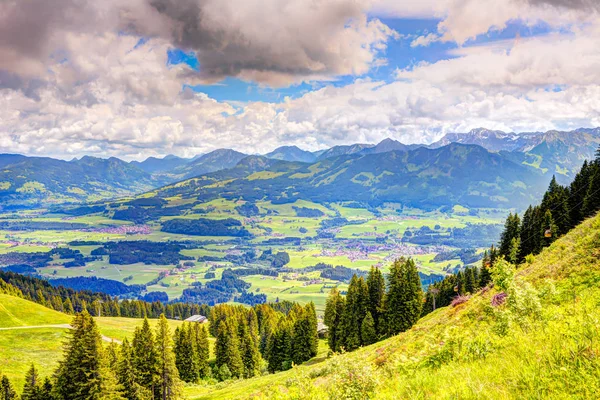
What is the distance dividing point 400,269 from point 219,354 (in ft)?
159

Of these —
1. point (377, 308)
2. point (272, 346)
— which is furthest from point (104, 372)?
point (272, 346)

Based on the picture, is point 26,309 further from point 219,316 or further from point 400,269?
point 400,269

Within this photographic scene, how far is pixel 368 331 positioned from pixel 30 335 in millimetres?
70711

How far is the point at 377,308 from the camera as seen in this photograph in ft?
226

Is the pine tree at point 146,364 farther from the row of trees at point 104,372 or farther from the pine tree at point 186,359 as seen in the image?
the pine tree at point 186,359

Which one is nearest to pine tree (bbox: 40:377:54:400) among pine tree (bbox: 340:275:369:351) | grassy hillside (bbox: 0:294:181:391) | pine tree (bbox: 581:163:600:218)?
grassy hillside (bbox: 0:294:181:391)

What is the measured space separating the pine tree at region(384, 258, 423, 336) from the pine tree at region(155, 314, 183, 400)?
37.4m

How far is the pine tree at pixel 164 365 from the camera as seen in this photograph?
5400cm

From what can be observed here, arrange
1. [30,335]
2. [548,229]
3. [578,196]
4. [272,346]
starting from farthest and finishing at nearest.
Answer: [272,346]
[30,335]
[578,196]
[548,229]

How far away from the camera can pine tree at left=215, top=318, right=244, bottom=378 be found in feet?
274

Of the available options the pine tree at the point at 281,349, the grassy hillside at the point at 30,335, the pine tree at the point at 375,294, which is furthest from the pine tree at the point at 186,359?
the pine tree at the point at 375,294

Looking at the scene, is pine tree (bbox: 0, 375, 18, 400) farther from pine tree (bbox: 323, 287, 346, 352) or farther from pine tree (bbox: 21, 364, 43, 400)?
pine tree (bbox: 323, 287, 346, 352)

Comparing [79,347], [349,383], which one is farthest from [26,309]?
[349,383]

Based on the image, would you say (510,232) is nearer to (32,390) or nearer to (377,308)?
(377,308)
